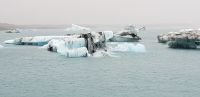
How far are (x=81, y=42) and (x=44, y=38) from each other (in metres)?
26.3

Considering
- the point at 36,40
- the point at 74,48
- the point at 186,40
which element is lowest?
the point at 186,40

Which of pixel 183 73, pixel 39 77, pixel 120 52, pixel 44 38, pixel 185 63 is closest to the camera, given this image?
pixel 39 77

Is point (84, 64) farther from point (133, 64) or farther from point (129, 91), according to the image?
point (129, 91)

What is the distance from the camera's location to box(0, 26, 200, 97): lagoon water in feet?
111

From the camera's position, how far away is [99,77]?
41781 millimetres

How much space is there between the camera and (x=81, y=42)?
197ft

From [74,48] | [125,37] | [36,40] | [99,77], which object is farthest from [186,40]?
[99,77]

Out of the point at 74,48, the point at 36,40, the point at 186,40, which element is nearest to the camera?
the point at 74,48

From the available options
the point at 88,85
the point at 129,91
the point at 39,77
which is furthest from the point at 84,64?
the point at 129,91

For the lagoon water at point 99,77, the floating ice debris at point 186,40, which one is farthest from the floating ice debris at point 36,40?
the lagoon water at point 99,77

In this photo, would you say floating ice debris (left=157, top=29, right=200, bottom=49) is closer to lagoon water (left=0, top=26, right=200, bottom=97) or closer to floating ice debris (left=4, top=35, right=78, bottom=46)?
lagoon water (left=0, top=26, right=200, bottom=97)

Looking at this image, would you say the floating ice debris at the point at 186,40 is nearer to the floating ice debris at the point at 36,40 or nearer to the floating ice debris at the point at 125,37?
the floating ice debris at the point at 125,37

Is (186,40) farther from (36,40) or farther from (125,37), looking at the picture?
(36,40)

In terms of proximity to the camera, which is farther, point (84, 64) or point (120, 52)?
point (120, 52)
